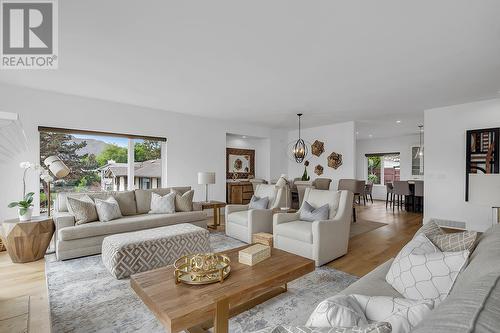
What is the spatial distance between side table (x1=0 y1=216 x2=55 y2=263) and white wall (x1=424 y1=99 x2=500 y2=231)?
680 cm

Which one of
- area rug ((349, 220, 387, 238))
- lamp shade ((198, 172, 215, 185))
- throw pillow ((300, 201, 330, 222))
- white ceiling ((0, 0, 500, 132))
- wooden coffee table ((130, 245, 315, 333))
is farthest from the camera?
lamp shade ((198, 172, 215, 185))

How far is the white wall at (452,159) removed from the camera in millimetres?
4531

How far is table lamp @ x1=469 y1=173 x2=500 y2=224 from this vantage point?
2.36 metres

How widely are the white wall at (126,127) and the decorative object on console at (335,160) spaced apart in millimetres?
2080

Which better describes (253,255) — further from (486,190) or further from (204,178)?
(204,178)

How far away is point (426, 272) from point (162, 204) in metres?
3.79

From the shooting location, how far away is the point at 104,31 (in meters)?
2.26

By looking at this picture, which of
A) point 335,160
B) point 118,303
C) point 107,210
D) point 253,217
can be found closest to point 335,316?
point 118,303

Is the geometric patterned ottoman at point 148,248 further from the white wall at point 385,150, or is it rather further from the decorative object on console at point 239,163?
the white wall at point 385,150

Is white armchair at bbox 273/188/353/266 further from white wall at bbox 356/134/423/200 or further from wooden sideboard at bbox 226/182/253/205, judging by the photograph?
white wall at bbox 356/134/423/200

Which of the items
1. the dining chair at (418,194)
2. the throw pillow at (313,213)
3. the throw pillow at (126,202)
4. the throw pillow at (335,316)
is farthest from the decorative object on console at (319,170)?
the throw pillow at (335,316)

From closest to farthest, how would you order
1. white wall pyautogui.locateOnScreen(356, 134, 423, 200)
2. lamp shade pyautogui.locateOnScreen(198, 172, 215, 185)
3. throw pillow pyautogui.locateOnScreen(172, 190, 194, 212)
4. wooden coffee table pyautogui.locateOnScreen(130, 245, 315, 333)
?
wooden coffee table pyautogui.locateOnScreen(130, 245, 315, 333) < throw pillow pyautogui.locateOnScreen(172, 190, 194, 212) < lamp shade pyautogui.locateOnScreen(198, 172, 215, 185) < white wall pyautogui.locateOnScreen(356, 134, 423, 200)

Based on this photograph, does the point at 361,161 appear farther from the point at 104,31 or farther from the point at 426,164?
the point at 104,31

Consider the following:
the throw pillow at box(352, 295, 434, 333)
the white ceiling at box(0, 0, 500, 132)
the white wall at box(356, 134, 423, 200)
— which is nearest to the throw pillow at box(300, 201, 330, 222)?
the white ceiling at box(0, 0, 500, 132)
